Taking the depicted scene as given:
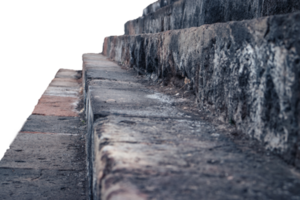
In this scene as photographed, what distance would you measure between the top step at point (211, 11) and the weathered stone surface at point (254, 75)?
213mm

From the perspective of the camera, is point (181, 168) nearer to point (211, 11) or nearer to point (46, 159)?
point (211, 11)

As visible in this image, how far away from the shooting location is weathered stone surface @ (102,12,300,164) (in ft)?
3.34

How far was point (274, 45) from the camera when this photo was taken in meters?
1.13

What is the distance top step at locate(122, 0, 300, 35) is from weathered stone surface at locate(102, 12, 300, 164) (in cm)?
21

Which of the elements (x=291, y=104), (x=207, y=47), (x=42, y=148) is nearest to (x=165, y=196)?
(x=291, y=104)

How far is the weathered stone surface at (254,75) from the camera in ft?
3.34

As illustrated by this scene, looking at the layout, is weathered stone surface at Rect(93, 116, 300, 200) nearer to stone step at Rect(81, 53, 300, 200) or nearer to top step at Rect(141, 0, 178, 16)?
stone step at Rect(81, 53, 300, 200)

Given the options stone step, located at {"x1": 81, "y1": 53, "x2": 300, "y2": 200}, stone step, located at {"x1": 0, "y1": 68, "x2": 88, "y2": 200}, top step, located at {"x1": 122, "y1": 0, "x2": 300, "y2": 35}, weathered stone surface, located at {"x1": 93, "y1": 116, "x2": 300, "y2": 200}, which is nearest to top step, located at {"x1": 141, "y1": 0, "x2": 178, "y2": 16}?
top step, located at {"x1": 122, "y1": 0, "x2": 300, "y2": 35}

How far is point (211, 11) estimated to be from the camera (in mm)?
2229

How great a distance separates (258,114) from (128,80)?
2.16 meters

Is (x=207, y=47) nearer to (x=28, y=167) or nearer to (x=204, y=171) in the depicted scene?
(x=204, y=171)


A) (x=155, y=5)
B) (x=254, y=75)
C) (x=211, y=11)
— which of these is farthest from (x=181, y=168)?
(x=155, y=5)

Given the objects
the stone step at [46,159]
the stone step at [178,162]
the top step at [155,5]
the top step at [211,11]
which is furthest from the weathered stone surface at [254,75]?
the top step at [155,5]

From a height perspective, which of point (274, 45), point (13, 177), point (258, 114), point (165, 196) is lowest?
point (13, 177)
